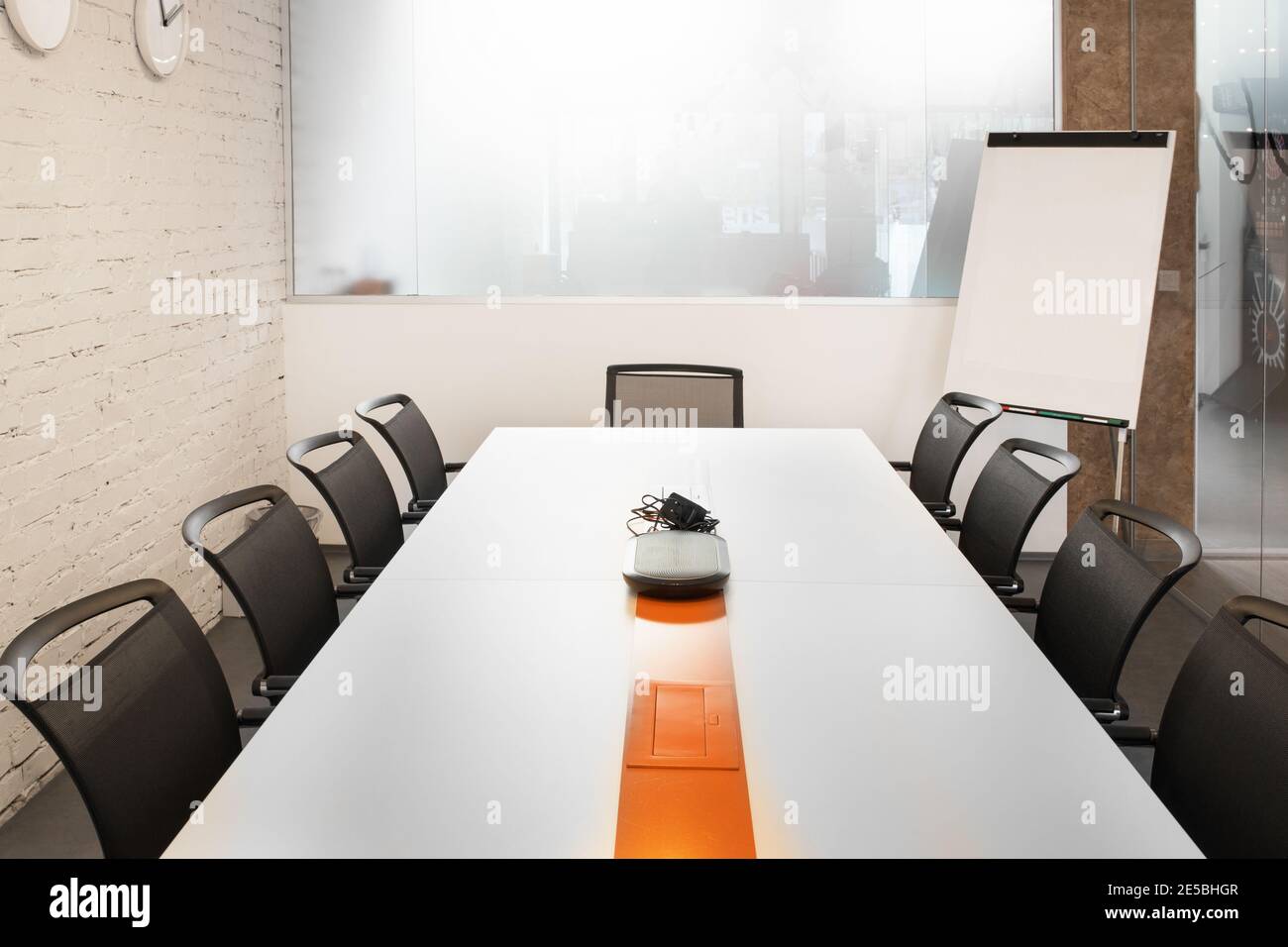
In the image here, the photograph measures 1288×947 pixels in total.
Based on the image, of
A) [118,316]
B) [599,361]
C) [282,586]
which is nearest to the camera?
[282,586]

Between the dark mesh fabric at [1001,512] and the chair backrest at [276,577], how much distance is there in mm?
1719

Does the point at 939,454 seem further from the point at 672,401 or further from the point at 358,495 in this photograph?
the point at 358,495

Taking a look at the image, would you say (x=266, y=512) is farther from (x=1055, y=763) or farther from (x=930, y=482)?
(x=930, y=482)

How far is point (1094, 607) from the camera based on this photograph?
2455 millimetres

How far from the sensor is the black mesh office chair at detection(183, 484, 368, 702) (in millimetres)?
2311

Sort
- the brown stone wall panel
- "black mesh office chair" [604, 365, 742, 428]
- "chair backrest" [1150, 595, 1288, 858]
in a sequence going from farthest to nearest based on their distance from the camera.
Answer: the brown stone wall panel < "black mesh office chair" [604, 365, 742, 428] < "chair backrest" [1150, 595, 1288, 858]

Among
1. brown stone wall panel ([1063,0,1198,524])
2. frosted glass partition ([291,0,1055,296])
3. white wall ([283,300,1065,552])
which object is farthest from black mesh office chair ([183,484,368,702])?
brown stone wall panel ([1063,0,1198,524])

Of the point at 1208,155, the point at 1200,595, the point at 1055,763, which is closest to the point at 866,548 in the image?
the point at 1055,763

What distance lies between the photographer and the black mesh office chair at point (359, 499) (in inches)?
119

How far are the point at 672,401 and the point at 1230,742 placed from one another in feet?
9.93

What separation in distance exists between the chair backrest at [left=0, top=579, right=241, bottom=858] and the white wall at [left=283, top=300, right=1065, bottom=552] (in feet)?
11.8

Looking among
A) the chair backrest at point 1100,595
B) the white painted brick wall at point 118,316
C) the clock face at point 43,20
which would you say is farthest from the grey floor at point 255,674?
the clock face at point 43,20

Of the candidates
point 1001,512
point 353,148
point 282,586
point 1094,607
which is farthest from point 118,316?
point 1094,607

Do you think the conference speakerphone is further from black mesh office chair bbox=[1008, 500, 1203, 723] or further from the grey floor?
the grey floor
